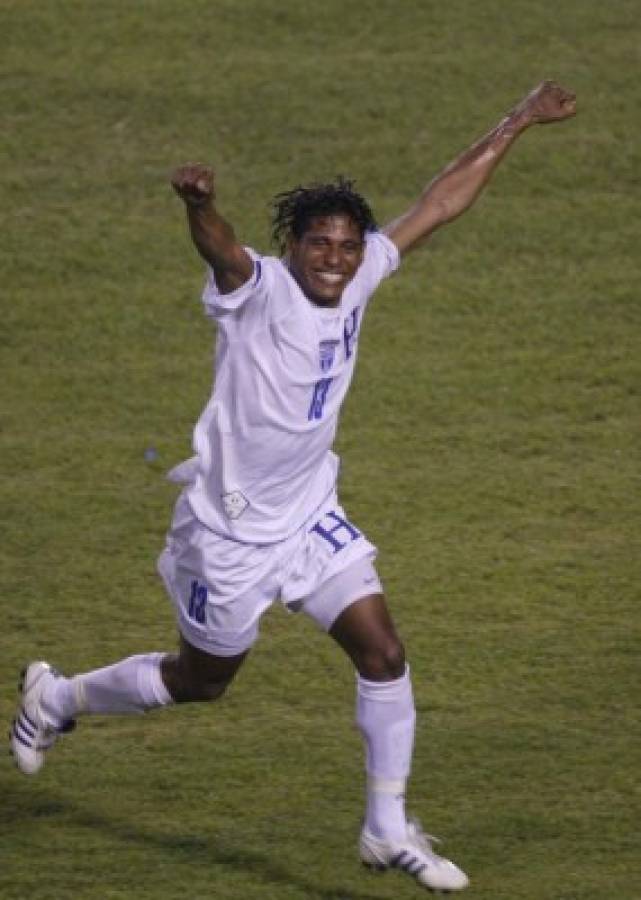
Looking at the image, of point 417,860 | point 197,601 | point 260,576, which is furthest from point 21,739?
point 417,860

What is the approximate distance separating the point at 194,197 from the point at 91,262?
5847mm

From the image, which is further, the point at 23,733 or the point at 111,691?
the point at 23,733

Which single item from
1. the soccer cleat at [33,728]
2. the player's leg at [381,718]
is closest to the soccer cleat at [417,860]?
the player's leg at [381,718]

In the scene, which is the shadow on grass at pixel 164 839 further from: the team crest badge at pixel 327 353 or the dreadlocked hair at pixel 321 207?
the dreadlocked hair at pixel 321 207

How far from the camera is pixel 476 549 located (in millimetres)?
10570

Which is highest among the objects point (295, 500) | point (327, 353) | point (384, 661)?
point (327, 353)

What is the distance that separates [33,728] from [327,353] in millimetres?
1718

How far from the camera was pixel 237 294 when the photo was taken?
7.47 m

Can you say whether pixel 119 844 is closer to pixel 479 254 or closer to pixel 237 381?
pixel 237 381

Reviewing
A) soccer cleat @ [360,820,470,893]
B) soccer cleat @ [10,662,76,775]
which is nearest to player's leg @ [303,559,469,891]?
soccer cleat @ [360,820,470,893]

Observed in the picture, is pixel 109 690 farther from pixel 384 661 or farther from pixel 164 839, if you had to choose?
pixel 384 661

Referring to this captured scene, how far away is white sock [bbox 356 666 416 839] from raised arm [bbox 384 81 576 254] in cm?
147

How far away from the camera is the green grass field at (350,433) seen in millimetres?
8273

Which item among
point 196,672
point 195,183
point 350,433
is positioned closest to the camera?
point 195,183
